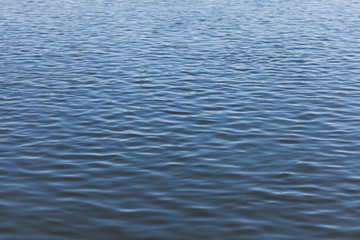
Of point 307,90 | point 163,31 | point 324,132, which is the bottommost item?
point 324,132

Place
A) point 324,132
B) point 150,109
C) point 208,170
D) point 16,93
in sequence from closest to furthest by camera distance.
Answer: point 208,170 → point 324,132 → point 150,109 → point 16,93

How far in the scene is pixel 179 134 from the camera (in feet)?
51.3

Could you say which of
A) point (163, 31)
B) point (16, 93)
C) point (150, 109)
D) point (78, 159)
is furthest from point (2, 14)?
point (78, 159)

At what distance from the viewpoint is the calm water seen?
10883 millimetres

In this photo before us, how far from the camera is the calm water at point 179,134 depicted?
35.7ft

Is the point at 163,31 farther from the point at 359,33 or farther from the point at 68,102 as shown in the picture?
the point at 68,102

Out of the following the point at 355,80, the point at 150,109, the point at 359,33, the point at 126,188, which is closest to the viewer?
the point at 126,188

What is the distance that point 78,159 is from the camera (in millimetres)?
13758

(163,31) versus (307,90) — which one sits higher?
(163,31)

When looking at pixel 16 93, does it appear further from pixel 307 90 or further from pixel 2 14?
pixel 2 14

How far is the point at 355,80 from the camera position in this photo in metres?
21.8

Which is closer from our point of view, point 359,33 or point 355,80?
point 355,80

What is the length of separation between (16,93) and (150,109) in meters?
5.39

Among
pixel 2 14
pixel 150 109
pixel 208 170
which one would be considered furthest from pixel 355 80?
pixel 2 14
